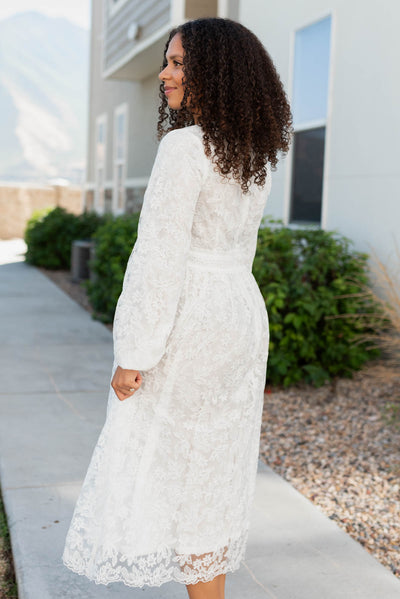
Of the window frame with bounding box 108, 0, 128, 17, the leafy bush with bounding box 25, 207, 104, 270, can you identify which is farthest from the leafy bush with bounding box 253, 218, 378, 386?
the leafy bush with bounding box 25, 207, 104, 270

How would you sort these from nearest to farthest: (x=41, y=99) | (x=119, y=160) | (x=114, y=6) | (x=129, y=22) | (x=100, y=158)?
(x=129, y=22), (x=114, y=6), (x=119, y=160), (x=100, y=158), (x=41, y=99)

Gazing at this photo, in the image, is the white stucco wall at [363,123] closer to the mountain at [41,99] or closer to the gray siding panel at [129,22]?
the gray siding panel at [129,22]

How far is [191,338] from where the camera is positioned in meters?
1.92

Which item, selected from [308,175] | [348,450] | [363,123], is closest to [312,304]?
[348,450]

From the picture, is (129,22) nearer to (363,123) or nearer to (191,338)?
(363,123)

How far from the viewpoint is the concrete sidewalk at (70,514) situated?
2.54 metres

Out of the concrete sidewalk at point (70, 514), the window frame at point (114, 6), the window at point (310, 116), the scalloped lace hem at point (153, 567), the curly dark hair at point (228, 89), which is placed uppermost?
the window frame at point (114, 6)

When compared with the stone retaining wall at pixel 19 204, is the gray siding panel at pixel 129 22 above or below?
above

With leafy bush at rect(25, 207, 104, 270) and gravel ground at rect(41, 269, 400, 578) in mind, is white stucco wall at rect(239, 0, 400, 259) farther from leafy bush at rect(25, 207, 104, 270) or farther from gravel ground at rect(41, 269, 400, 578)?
leafy bush at rect(25, 207, 104, 270)

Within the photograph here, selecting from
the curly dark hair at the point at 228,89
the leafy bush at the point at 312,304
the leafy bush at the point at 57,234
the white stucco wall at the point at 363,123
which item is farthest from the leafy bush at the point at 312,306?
the leafy bush at the point at 57,234

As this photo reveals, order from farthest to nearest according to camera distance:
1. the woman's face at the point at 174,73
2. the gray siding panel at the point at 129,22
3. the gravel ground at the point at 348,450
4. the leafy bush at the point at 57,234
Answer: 1. the leafy bush at the point at 57,234
2. the gray siding panel at the point at 129,22
3. the gravel ground at the point at 348,450
4. the woman's face at the point at 174,73

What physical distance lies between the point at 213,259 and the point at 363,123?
4017 millimetres

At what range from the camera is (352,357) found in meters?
5.27

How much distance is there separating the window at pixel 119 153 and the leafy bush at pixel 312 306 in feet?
27.5
